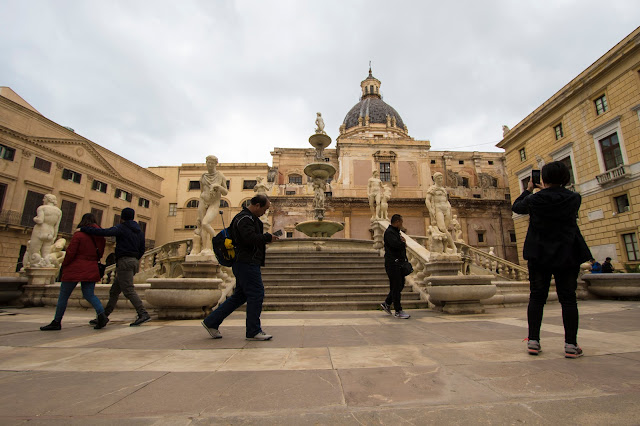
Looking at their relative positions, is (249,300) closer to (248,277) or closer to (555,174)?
(248,277)

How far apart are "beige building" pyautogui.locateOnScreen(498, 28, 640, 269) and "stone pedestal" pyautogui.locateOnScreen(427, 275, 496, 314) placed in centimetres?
1372

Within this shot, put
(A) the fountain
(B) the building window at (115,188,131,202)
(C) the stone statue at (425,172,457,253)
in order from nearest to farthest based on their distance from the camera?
1. (C) the stone statue at (425,172,457,253)
2. (A) the fountain
3. (B) the building window at (115,188,131,202)

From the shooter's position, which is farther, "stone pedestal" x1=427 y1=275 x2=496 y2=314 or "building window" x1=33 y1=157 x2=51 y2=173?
"building window" x1=33 y1=157 x2=51 y2=173

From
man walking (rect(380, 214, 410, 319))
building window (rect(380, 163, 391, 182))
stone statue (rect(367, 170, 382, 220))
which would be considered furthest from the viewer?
building window (rect(380, 163, 391, 182))

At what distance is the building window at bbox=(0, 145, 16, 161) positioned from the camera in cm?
2134

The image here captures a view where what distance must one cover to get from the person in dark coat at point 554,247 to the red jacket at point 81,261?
5.61 meters

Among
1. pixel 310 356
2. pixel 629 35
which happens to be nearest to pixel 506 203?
pixel 629 35

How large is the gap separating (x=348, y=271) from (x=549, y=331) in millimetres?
5666

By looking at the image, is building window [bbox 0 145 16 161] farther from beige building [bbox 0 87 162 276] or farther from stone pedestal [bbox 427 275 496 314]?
stone pedestal [bbox 427 275 496 314]

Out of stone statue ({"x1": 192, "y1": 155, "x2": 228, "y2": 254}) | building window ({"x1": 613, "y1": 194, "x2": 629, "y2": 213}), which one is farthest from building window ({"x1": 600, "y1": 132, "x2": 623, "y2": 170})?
stone statue ({"x1": 192, "y1": 155, "x2": 228, "y2": 254})

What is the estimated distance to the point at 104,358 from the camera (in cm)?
281

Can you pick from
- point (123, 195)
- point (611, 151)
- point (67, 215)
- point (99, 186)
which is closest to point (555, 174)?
point (611, 151)

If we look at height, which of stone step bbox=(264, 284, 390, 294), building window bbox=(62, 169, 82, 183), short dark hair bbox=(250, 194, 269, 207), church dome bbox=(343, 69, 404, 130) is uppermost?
church dome bbox=(343, 69, 404, 130)

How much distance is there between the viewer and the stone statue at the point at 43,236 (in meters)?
8.05
